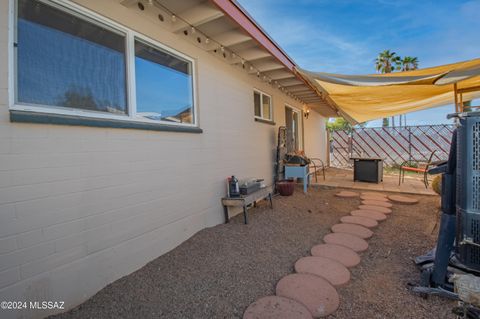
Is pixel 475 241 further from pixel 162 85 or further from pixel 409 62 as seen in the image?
pixel 409 62

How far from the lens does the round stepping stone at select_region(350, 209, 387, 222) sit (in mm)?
3545

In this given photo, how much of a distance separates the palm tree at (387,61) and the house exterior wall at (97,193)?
61.8 ft

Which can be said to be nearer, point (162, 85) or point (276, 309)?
point (276, 309)

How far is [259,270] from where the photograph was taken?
2.13 meters

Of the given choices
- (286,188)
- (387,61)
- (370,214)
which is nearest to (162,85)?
(286,188)

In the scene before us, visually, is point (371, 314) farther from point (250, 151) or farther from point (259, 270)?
point (250, 151)

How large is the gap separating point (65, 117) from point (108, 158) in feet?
1.44

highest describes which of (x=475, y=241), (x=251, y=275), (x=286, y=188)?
(x=475, y=241)

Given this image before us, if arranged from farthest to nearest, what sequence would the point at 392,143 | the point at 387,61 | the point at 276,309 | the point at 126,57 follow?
the point at 387,61, the point at 392,143, the point at 126,57, the point at 276,309

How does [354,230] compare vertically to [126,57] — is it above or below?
below

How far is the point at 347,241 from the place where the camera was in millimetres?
2713

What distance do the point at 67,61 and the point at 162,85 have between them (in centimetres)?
98

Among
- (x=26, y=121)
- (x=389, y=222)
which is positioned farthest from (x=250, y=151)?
(x=26, y=121)

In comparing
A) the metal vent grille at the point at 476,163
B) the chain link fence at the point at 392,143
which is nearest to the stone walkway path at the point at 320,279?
the metal vent grille at the point at 476,163
